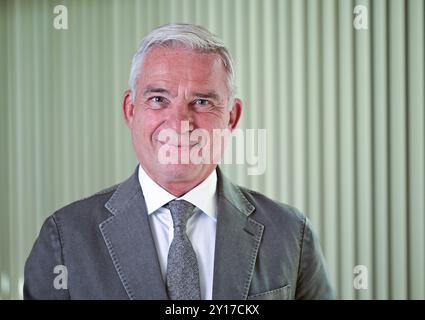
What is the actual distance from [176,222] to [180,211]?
0.08ft

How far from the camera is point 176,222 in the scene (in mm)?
1104

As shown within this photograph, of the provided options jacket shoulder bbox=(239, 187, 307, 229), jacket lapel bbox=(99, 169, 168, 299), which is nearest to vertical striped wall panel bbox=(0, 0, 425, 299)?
jacket shoulder bbox=(239, 187, 307, 229)

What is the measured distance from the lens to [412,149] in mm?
1229

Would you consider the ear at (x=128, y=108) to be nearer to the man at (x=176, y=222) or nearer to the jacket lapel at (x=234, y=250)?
the man at (x=176, y=222)

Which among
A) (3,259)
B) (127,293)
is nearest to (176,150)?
(127,293)

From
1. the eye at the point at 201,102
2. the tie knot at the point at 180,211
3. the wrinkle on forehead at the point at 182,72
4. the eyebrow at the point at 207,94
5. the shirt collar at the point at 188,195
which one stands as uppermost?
the wrinkle on forehead at the point at 182,72

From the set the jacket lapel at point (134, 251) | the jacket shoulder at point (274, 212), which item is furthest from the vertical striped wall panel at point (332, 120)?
the jacket lapel at point (134, 251)

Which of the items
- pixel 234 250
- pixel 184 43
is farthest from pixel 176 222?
pixel 184 43

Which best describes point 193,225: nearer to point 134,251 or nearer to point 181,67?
point 134,251

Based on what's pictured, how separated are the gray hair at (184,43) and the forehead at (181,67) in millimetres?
18

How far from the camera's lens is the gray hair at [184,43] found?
1091 millimetres

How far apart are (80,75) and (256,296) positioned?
666mm

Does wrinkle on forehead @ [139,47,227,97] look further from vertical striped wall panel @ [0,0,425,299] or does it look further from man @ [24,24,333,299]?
vertical striped wall panel @ [0,0,425,299]
